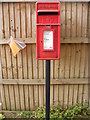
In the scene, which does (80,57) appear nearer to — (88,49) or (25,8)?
(88,49)

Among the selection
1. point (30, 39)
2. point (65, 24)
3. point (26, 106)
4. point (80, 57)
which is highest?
point (65, 24)

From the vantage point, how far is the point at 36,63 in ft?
10.4

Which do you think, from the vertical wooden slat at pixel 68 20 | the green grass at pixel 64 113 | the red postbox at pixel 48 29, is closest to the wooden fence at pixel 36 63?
the vertical wooden slat at pixel 68 20

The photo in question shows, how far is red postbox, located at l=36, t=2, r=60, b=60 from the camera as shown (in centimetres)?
225

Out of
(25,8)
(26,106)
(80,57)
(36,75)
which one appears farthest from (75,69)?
(25,8)

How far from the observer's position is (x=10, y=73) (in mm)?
3246

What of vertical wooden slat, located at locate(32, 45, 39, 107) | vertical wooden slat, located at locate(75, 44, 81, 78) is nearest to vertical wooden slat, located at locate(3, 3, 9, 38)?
vertical wooden slat, located at locate(32, 45, 39, 107)

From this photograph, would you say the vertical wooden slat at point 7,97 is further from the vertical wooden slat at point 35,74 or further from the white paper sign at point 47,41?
the white paper sign at point 47,41


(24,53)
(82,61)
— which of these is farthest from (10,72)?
(82,61)

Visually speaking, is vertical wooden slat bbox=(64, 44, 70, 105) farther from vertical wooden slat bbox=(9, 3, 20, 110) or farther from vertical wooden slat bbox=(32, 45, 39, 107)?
vertical wooden slat bbox=(9, 3, 20, 110)

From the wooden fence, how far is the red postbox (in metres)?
0.71

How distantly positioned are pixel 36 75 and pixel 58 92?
2.13ft

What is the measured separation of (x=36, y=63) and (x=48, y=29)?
3.59 ft

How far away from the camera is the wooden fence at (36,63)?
9.69ft
